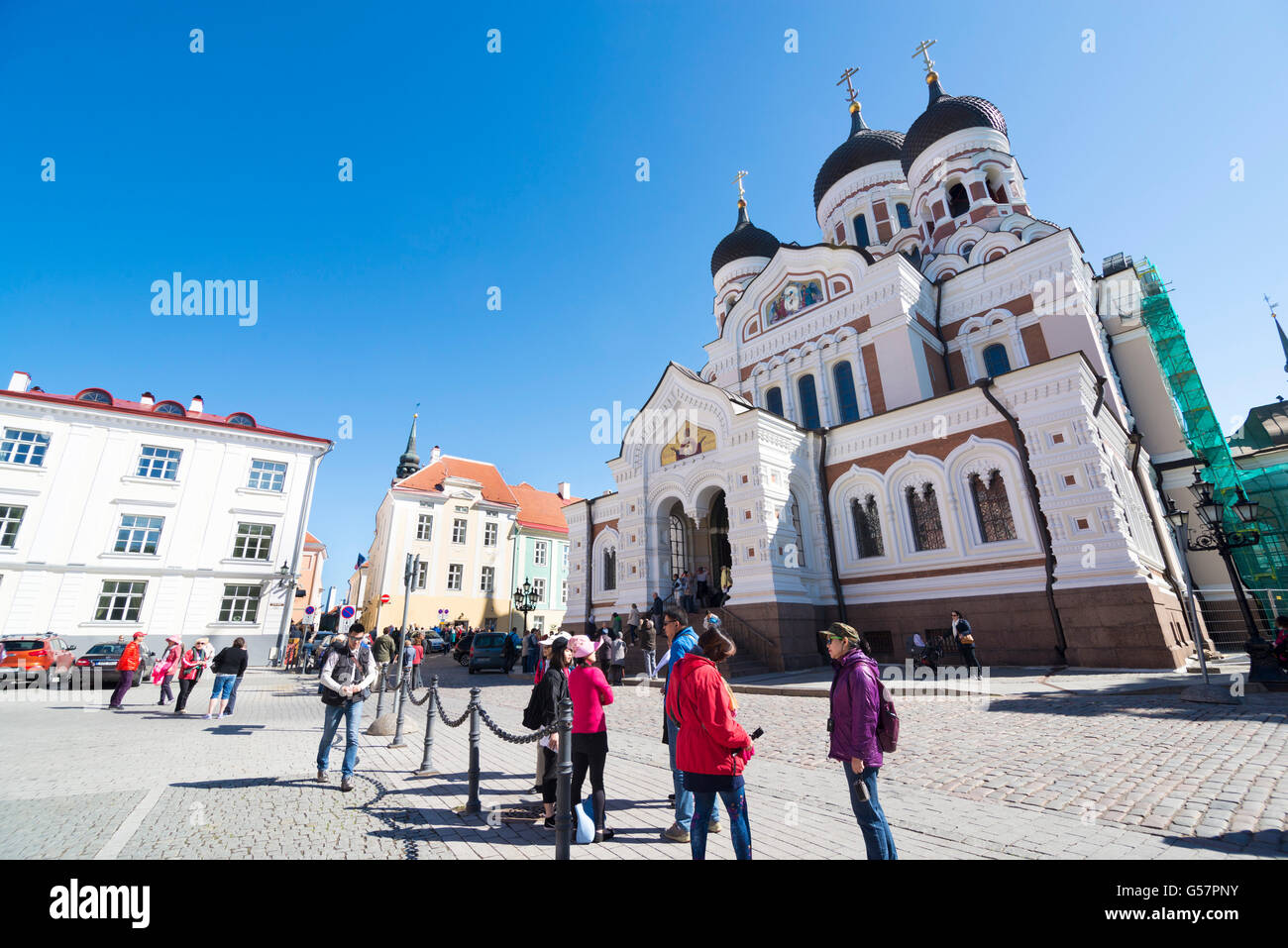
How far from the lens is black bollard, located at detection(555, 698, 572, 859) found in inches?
138

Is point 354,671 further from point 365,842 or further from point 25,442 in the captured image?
point 25,442

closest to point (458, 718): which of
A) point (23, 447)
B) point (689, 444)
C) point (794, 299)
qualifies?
point (689, 444)

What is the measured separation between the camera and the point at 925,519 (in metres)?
17.2

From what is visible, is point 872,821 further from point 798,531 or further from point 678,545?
point 678,545

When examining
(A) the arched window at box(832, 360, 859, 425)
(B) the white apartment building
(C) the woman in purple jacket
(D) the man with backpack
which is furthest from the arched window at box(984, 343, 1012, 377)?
(B) the white apartment building

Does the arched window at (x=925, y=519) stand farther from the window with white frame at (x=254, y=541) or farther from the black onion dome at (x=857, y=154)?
the window with white frame at (x=254, y=541)

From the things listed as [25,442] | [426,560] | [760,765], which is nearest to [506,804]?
[760,765]

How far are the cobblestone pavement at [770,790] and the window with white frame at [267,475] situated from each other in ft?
64.7

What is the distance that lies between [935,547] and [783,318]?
12.2 m

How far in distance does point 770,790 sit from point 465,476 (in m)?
41.1

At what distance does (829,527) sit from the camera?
1892cm

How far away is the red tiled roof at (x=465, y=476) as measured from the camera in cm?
3969

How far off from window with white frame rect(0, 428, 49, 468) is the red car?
11.5m

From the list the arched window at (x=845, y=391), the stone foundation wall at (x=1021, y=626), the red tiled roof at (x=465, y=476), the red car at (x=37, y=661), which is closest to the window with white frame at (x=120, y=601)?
the red car at (x=37, y=661)
